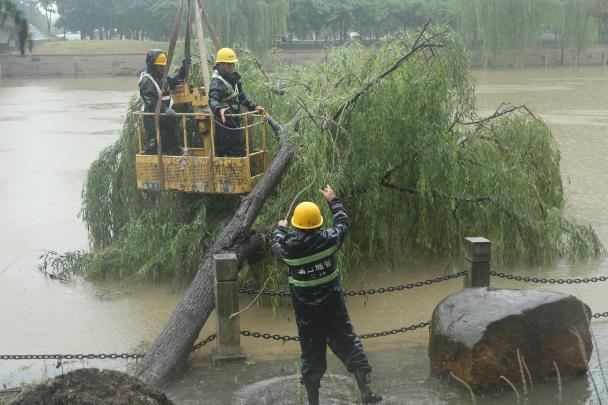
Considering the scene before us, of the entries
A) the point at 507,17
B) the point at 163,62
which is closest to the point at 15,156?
the point at 163,62

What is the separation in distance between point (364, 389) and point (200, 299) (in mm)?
2309

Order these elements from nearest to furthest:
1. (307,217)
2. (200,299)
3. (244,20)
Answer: (307,217)
(200,299)
(244,20)

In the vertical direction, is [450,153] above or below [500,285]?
above

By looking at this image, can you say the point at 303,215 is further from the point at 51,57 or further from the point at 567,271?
the point at 51,57

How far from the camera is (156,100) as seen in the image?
10375mm

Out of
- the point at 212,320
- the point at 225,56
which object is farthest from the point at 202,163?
Result: the point at 212,320

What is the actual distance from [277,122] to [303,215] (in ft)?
15.7

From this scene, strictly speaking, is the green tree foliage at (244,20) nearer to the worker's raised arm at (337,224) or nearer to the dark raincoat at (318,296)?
the worker's raised arm at (337,224)

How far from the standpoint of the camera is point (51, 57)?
69.6 m

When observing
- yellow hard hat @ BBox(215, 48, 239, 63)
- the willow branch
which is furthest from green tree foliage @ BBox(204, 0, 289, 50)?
yellow hard hat @ BBox(215, 48, 239, 63)

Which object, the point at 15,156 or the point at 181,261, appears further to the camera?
the point at 15,156

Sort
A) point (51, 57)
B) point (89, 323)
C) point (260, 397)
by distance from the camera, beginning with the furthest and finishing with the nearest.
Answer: point (51, 57) < point (89, 323) < point (260, 397)

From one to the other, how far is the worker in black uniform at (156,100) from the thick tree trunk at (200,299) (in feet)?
4.87

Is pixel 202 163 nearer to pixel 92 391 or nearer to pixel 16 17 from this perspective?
pixel 92 391
